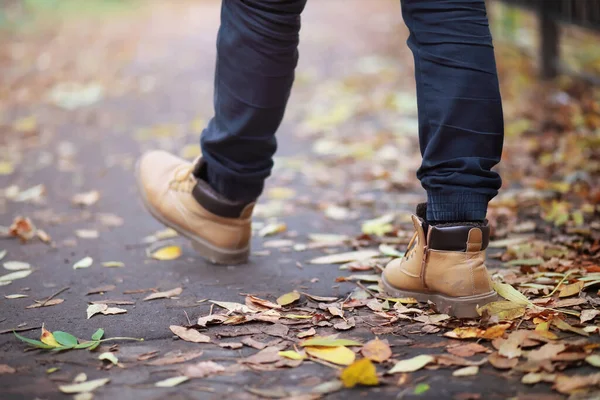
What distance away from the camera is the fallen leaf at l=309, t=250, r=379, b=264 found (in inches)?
81.3

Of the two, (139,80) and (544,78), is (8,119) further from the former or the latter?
(544,78)

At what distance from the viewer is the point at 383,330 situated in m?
1.54

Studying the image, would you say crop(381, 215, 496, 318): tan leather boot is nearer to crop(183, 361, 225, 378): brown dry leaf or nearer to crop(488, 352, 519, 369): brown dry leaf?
crop(488, 352, 519, 369): brown dry leaf

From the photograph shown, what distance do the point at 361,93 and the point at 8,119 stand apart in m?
2.15

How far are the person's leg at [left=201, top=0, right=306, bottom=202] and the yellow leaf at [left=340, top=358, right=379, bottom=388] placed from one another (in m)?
0.75

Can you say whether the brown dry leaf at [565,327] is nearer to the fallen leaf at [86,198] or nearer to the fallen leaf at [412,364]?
the fallen leaf at [412,364]

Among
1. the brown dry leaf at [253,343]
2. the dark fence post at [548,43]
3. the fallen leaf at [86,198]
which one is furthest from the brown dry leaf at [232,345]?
the dark fence post at [548,43]

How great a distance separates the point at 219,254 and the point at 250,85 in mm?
512

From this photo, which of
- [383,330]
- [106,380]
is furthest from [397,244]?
[106,380]

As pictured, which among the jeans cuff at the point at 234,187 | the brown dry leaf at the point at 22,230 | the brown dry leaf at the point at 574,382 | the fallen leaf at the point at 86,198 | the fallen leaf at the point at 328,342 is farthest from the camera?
the fallen leaf at the point at 86,198

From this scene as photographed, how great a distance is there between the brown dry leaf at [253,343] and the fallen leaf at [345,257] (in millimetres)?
608

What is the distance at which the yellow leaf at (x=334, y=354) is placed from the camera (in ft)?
4.52

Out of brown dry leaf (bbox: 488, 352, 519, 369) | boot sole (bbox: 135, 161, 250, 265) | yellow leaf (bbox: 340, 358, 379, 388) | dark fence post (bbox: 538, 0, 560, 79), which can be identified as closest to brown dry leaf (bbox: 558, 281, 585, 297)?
brown dry leaf (bbox: 488, 352, 519, 369)

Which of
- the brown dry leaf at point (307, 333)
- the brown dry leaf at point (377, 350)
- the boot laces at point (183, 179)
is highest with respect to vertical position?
the boot laces at point (183, 179)
